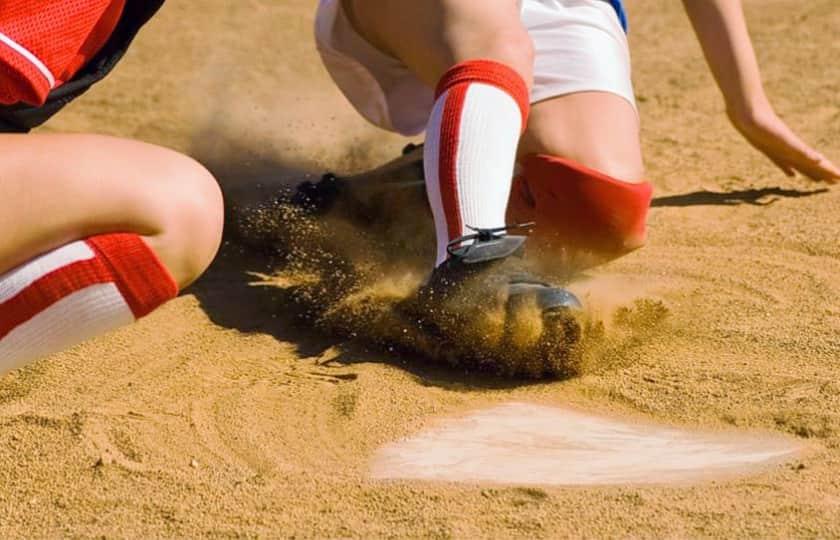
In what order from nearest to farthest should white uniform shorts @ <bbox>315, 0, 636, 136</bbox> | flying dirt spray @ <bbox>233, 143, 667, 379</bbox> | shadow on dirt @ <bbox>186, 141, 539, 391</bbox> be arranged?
flying dirt spray @ <bbox>233, 143, 667, 379</bbox>, shadow on dirt @ <bbox>186, 141, 539, 391</bbox>, white uniform shorts @ <bbox>315, 0, 636, 136</bbox>

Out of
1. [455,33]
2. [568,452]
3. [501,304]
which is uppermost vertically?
[455,33]

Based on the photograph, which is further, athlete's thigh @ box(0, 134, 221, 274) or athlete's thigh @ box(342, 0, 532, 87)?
athlete's thigh @ box(342, 0, 532, 87)

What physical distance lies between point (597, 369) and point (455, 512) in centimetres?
60

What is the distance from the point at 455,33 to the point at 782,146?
4.18 ft

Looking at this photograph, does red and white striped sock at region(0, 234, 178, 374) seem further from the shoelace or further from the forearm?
the forearm

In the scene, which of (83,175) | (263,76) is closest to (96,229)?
(83,175)

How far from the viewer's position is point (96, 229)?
1734mm

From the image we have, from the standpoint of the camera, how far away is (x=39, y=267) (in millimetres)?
1719

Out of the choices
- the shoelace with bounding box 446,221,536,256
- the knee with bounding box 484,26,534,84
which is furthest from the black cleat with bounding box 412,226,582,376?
the knee with bounding box 484,26,534,84

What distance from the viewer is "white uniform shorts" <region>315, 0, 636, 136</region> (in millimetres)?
2764

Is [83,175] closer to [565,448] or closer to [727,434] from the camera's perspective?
[565,448]

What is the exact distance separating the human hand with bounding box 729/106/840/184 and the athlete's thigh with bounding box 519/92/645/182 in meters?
0.56

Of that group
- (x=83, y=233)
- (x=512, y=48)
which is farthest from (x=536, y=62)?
(x=83, y=233)

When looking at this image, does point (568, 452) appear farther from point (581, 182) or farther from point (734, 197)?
point (734, 197)
